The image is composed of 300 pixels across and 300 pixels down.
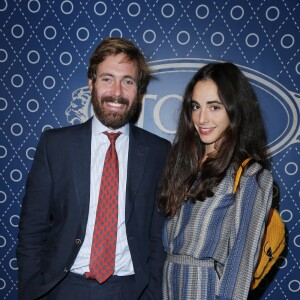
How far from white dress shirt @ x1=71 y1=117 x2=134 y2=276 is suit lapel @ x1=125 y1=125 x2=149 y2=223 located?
32mm

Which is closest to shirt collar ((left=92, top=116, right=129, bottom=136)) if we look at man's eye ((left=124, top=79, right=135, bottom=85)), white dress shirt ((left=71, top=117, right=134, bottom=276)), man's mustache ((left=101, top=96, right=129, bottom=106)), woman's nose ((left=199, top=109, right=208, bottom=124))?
white dress shirt ((left=71, top=117, right=134, bottom=276))

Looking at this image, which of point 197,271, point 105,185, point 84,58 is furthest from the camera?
point 84,58

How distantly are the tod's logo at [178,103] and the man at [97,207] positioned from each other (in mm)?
510

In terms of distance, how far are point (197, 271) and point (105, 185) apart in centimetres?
66

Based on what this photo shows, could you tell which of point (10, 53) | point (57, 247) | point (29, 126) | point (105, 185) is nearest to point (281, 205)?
point (105, 185)

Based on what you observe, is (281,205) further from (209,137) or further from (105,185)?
(105,185)

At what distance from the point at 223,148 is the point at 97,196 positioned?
28.7 inches

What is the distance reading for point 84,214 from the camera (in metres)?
2.10

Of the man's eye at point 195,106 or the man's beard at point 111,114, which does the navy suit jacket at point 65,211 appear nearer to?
the man's beard at point 111,114

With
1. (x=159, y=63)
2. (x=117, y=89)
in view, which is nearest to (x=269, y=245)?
(x=117, y=89)

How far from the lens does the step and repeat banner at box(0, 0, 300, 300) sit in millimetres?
2748

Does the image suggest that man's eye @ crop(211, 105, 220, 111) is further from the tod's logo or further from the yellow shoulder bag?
the tod's logo

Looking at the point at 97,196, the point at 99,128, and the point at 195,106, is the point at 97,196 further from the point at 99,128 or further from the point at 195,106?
the point at 195,106

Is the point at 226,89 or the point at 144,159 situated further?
the point at 144,159
